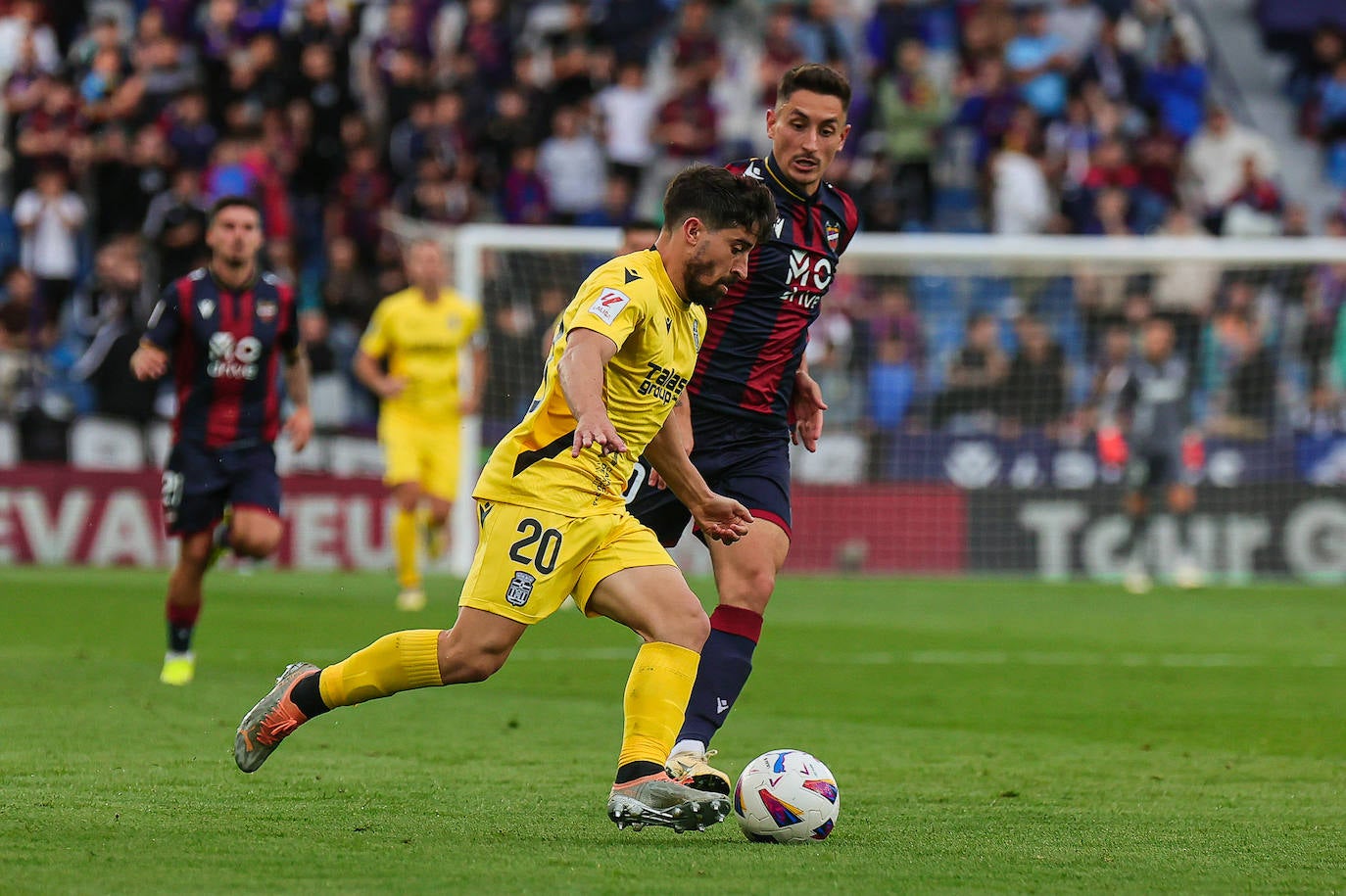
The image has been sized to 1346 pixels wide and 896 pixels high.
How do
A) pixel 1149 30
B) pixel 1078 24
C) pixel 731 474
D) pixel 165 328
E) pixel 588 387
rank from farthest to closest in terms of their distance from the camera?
pixel 1149 30, pixel 1078 24, pixel 165 328, pixel 731 474, pixel 588 387

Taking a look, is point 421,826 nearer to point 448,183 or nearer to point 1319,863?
point 1319,863

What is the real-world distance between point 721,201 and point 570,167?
14.6 meters

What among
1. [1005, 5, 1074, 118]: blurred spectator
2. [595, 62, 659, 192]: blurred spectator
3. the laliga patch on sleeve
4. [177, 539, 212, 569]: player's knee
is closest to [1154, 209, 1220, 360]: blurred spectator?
[1005, 5, 1074, 118]: blurred spectator

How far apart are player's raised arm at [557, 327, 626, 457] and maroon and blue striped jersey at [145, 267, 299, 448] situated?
4.60m

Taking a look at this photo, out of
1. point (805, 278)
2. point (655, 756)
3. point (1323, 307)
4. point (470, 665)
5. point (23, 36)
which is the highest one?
point (23, 36)

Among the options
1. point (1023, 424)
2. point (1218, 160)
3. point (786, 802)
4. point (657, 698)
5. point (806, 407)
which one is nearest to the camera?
point (786, 802)

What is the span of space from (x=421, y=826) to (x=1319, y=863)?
8.15 ft

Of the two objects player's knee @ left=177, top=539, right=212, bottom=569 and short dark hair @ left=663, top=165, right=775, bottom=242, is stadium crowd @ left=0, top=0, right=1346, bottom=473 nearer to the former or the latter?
player's knee @ left=177, top=539, right=212, bottom=569

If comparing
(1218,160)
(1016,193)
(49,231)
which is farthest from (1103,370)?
(49,231)

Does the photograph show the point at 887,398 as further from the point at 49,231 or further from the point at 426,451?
the point at 49,231

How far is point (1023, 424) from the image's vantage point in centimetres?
1795

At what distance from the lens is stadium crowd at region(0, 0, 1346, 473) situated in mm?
18141

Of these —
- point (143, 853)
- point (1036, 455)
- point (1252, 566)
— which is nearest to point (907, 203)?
point (1036, 455)

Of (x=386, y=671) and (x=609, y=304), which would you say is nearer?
(x=609, y=304)
